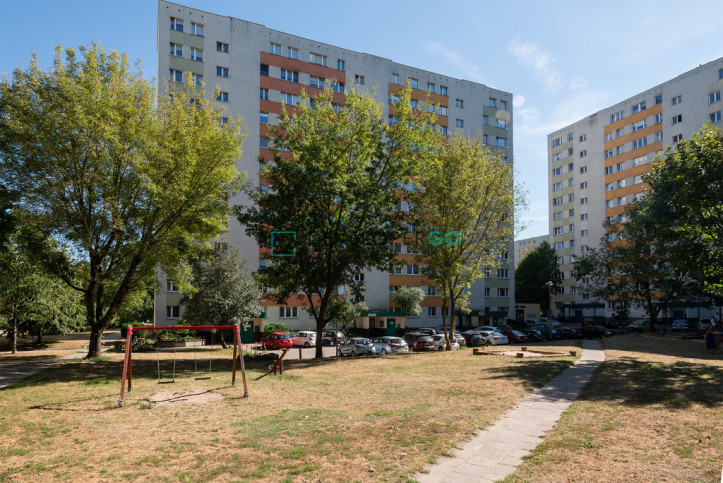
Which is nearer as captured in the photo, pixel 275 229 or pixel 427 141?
pixel 275 229

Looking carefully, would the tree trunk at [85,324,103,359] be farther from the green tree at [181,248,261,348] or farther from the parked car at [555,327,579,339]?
the parked car at [555,327,579,339]

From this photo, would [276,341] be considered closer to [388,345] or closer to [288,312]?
[388,345]

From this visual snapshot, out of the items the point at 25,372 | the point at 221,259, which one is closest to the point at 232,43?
the point at 221,259

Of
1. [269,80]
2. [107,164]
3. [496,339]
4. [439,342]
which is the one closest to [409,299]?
[496,339]

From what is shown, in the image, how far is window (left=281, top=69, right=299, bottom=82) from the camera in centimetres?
5123

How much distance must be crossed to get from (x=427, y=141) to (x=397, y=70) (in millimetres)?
32565

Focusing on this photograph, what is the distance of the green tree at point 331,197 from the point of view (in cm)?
2566

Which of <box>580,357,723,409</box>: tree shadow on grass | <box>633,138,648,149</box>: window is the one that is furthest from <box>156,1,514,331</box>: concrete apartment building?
<box>633,138,648,149</box>: window

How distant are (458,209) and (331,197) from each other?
1005 centimetres

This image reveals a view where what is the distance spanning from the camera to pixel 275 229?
84.8 feet

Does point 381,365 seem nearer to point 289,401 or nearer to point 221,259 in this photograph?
point 289,401

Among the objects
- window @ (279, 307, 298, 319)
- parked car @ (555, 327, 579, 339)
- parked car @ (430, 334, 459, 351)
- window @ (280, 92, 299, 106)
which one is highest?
window @ (280, 92, 299, 106)

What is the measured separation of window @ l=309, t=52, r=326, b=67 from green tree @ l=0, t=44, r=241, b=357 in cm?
3147

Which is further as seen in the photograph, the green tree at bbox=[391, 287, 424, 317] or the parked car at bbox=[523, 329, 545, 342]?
the green tree at bbox=[391, 287, 424, 317]
